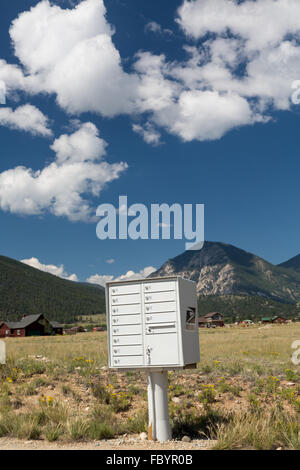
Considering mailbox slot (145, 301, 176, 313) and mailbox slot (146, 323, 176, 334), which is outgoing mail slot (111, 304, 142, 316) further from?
mailbox slot (146, 323, 176, 334)

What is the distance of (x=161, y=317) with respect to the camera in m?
8.32

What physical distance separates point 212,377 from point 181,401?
7.44ft

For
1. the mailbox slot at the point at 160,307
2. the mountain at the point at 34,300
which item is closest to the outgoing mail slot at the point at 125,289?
the mailbox slot at the point at 160,307

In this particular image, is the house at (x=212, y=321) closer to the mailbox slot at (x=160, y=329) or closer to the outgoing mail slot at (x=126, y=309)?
the outgoing mail slot at (x=126, y=309)

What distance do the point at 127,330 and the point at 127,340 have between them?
0.19 m

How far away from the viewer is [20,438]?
8812 mm

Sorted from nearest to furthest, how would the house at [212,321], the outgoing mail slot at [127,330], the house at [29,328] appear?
the outgoing mail slot at [127,330]
the house at [29,328]
the house at [212,321]

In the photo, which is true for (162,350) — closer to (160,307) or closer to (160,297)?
(160,307)

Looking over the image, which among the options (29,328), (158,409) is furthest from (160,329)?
(29,328)

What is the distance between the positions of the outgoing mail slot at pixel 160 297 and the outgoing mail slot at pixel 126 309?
24cm

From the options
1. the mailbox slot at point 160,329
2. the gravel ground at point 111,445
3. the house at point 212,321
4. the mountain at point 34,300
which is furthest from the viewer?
the mountain at point 34,300

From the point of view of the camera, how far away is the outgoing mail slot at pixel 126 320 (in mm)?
8508
